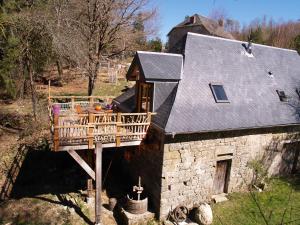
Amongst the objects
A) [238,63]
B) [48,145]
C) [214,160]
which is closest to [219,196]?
[214,160]

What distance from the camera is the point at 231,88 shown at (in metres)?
12.2

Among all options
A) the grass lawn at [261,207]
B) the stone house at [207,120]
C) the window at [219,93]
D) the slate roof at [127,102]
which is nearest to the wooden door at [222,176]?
the stone house at [207,120]

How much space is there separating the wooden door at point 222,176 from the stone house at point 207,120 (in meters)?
0.05

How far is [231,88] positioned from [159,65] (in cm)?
371

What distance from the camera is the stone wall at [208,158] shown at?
1033 cm

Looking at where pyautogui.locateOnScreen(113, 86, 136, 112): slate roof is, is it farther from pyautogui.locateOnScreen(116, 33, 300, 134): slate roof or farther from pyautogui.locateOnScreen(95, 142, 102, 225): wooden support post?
pyautogui.locateOnScreen(95, 142, 102, 225): wooden support post

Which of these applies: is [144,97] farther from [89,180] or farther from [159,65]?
[89,180]

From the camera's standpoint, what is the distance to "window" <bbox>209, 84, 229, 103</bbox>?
11.5 meters

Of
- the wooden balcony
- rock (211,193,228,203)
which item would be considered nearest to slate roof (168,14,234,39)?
rock (211,193,228,203)

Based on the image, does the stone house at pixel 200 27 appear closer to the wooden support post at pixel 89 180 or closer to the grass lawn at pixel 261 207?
the wooden support post at pixel 89 180

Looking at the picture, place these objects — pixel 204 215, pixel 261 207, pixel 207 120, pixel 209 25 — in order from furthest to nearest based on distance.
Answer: pixel 209 25 < pixel 261 207 < pixel 207 120 < pixel 204 215

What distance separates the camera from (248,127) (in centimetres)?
1125

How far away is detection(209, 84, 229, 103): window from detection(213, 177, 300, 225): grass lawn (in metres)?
4.38

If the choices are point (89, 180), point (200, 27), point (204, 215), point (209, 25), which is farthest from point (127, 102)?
point (209, 25)
